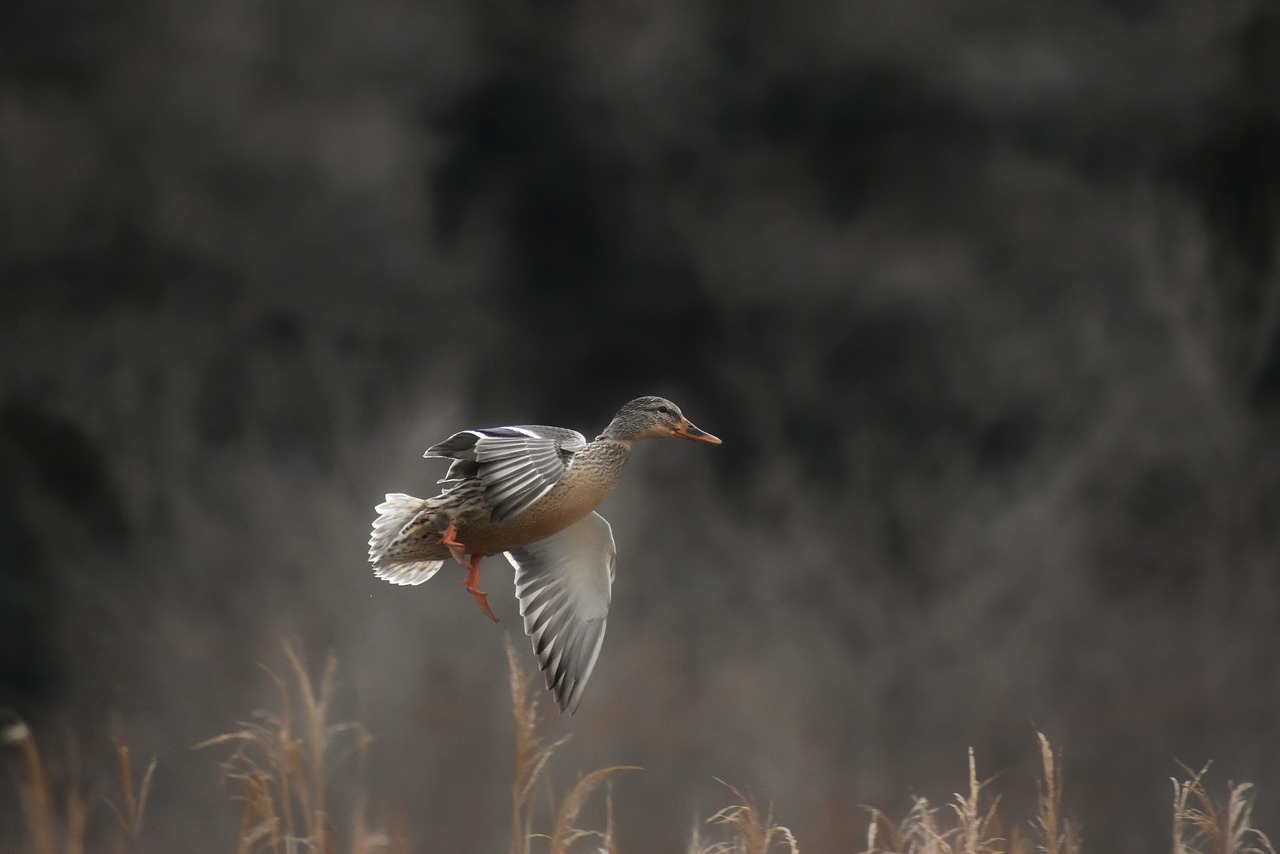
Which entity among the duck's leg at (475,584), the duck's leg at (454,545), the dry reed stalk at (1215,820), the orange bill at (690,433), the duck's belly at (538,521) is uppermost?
the orange bill at (690,433)

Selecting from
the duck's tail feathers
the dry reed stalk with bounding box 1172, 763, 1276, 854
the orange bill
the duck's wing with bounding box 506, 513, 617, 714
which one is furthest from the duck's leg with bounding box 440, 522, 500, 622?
the dry reed stalk with bounding box 1172, 763, 1276, 854

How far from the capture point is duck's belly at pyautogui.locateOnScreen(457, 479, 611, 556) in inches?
145

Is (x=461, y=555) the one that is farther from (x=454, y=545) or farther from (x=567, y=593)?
(x=567, y=593)

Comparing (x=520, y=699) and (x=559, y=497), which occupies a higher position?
(x=559, y=497)

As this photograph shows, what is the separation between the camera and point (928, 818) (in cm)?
295

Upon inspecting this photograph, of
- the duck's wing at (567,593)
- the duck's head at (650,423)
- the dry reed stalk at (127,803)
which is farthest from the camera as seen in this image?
the duck's wing at (567,593)

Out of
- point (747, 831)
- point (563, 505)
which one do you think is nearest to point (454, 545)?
point (563, 505)

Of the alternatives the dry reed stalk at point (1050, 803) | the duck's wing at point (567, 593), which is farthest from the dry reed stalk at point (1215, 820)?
the duck's wing at point (567, 593)

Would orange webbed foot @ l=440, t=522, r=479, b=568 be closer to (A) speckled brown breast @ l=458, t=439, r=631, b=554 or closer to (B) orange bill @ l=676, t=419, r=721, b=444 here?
(A) speckled brown breast @ l=458, t=439, r=631, b=554

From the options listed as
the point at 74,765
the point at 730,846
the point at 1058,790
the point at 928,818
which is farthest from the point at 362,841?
the point at 1058,790

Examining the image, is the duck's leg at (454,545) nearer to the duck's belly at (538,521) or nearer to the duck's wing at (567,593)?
the duck's belly at (538,521)

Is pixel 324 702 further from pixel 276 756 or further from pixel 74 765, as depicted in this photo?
pixel 74 765

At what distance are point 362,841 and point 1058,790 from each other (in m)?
1.50

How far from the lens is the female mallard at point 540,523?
11.8 ft
